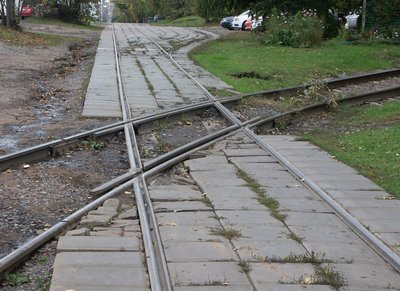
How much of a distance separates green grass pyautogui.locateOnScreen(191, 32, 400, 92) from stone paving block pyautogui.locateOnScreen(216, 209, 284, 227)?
8.98m

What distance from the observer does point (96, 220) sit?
5879 mm

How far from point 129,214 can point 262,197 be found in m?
1.51

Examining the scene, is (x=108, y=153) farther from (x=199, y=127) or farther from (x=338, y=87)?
(x=338, y=87)

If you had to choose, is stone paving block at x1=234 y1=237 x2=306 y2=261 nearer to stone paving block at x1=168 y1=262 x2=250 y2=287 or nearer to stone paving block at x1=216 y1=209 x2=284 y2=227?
stone paving block at x1=168 y1=262 x2=250 y2=287

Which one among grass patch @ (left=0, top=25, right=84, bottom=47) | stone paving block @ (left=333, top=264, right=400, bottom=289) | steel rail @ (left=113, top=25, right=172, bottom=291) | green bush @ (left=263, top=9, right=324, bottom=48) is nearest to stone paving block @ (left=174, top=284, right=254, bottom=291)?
steel rail @ (left=113, top=25, right=172, bottom=291)

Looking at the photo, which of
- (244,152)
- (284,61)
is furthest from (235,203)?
(284,61)

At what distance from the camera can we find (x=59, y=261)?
4.92 meters

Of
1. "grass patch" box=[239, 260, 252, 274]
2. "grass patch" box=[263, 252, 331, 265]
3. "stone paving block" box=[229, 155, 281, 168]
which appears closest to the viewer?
"grass patch" box=[239, 260, 252, 274]

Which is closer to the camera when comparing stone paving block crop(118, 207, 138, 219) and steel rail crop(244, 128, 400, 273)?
steel rail crop(244, 128, 400, 273)

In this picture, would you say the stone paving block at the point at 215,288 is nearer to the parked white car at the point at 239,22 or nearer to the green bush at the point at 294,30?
the green bush at the point at 294,30

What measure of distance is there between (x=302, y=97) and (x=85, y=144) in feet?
22.4

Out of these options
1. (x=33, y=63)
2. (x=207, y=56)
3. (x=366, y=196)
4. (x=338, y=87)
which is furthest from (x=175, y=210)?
(x=207, y=56)

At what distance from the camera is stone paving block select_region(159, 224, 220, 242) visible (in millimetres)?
5488

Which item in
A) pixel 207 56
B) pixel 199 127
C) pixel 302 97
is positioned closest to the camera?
pixel 199 127
